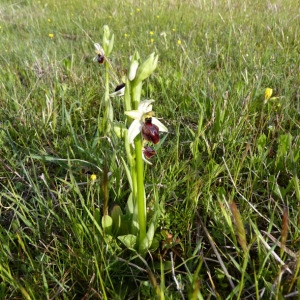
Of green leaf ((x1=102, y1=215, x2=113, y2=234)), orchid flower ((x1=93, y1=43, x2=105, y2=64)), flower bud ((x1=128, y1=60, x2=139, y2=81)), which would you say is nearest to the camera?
flower bud ((x1=128, y1=60, x2=139, y2=81))

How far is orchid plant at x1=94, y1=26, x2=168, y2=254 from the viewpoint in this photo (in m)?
0.88

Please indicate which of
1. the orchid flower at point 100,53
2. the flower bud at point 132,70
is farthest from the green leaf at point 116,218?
the orchid flower at point 100,53

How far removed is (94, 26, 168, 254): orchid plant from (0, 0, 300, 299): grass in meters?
0.05

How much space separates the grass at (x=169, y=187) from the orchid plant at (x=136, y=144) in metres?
0.05

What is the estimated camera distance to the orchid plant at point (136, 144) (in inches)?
34.4

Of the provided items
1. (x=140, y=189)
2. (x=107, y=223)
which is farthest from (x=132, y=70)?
(x=107, y=223)

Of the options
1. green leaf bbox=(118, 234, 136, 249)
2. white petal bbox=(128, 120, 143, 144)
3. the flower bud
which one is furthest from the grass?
the flower bud

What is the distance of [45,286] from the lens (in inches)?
35.8

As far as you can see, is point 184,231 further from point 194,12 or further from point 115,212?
point 194,12

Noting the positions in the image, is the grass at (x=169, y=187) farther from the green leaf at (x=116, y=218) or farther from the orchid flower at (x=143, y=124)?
the orchid flower at (x=143, y=124)

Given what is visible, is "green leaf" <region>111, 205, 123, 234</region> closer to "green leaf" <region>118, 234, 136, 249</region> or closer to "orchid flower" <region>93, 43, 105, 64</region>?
"green leaf" <region>118, 234, 136, 249</region>

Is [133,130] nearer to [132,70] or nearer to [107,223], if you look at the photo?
[132,70]

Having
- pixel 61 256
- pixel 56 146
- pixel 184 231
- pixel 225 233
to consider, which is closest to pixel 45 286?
pixel 61 256

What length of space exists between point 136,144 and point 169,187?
0.35m
